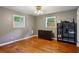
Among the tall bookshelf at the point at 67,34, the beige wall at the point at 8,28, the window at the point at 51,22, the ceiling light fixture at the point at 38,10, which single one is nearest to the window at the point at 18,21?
the beige wall at the point at 8,28

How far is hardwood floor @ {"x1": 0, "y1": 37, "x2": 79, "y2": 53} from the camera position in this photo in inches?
61.5

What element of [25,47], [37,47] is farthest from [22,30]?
[37,47]

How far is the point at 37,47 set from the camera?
1.68m

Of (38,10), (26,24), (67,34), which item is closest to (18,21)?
(26,24)

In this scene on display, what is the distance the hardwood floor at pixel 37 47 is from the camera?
156 centimetres

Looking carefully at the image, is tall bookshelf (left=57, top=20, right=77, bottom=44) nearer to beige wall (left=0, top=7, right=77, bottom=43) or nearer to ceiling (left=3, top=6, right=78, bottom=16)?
beige wall (left=0, top=7, right=77, bottom=43)

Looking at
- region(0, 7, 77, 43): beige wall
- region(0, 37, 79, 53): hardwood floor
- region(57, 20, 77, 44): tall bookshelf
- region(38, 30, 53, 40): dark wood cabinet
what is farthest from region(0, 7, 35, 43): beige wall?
region(57, 20, 77, 44): tall bookshelf

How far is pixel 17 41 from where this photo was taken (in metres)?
1.60

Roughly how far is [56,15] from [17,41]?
88cm

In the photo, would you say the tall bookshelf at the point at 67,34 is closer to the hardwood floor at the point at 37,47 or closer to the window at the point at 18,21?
the hardwood floor at the point at 37,47

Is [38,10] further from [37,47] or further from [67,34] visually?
[67,34]

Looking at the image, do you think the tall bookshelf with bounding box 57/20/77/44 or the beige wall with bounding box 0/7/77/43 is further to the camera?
the tall bookshelf with bounding box 57/20/77/44

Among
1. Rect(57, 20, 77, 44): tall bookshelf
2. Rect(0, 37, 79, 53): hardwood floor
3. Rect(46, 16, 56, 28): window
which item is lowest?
Rect(0, 37, 79, 53): hardwood floor
